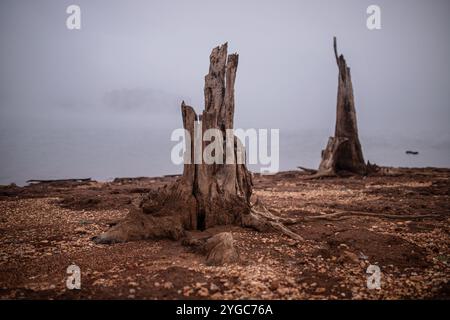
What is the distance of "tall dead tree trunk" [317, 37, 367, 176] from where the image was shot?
22016 mm

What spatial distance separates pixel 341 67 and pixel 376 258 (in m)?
19.0

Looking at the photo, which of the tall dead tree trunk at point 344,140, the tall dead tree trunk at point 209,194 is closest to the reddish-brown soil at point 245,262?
the tall dead tree trunk at point 209,194

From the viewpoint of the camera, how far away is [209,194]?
321 inches


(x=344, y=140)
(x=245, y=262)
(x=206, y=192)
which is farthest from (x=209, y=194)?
(x=344, y=140)

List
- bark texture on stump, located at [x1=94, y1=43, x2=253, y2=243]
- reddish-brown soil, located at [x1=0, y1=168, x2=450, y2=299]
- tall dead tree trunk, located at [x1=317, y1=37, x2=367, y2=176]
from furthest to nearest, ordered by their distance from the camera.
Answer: tall dead tree trunk, located at [x1=317, y1=37, x2=367, y2=176] → bark texture on stump, located at [x1=94, y1=43, x2=253, y2=243] → reddish-brown soil, located at [x1=0, y1=168, x2=450, y2=299]

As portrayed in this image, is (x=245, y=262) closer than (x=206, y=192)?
Yes

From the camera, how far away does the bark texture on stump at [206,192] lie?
7445 mm

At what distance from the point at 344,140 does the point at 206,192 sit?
52.8 feet

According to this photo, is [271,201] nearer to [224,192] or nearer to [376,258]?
[224,192]

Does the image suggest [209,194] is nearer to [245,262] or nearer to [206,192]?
Result: [206,192]

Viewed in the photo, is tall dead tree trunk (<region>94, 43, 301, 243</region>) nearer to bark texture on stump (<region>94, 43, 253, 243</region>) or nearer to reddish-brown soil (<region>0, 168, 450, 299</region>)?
bark texture on stump (<region>94, 43, 253, 243</region>)

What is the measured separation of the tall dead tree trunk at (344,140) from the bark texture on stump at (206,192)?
14.4m

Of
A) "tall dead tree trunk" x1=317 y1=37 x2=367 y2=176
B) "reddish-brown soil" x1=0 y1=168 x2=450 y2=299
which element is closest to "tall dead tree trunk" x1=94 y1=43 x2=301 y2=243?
"reddish-brown soil" x1=0 y1=168 x2=450 y2=299
